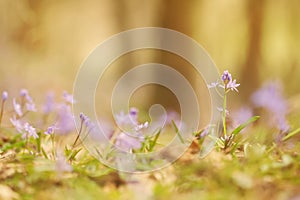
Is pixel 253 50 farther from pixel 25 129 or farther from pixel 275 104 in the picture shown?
pixel 25 129

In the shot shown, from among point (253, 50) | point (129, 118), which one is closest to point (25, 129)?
point (129, 118)

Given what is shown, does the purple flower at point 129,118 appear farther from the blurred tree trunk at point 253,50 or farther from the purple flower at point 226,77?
the blurred tree trunk at point 253,50

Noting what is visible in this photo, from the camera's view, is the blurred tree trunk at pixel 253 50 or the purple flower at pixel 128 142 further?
the blurred tree trunk at pixel 253 50

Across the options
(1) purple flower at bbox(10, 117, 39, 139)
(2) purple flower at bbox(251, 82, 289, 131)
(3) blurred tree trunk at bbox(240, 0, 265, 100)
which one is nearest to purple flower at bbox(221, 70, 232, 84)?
(2) purple flower at bbox(251, 82, 289, 131)

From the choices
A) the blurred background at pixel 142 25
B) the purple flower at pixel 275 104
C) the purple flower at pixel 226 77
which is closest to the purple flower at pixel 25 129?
the purple flower at pixel 226 77

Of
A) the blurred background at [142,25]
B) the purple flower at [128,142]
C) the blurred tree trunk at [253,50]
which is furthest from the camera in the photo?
the blurred tree trunk at [253,50]

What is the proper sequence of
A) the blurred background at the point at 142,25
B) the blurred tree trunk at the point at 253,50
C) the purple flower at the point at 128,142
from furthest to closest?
1. the blurred tree trunk at the point at 253,50
2. the blurred background at the point at 142,25
3. the purple flower at the point at 128,142

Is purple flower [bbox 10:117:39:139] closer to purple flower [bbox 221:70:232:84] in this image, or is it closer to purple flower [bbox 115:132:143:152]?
purple flower [bbox 115:132:143:152]
